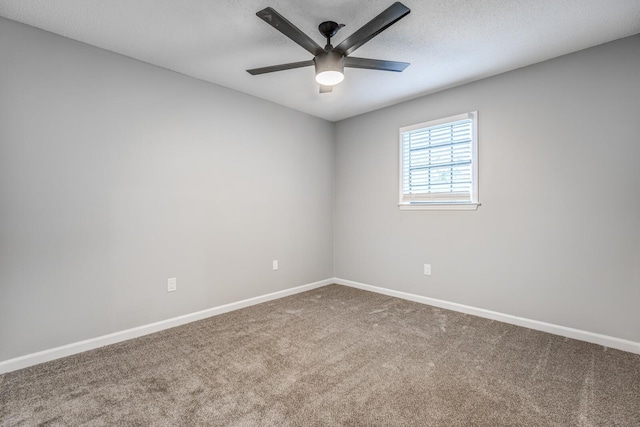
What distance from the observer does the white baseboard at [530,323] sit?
2379mm

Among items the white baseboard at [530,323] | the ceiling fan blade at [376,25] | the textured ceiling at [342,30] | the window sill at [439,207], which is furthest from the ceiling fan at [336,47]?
the white baseboard at [530,323]

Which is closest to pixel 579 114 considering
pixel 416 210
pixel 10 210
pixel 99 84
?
pixel 416 210

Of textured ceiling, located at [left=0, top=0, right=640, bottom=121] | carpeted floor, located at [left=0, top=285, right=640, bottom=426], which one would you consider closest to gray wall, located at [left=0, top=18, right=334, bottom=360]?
textured ceiling, located at [left=0, top=0, right=640, bottom=121]

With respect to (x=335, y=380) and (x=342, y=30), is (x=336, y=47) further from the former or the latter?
(x=335, y=380)

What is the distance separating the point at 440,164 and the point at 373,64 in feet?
5.50

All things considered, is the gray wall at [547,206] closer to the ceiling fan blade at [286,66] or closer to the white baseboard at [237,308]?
the white baseboard at [237,308]

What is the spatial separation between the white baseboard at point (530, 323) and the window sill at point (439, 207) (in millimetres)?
1046

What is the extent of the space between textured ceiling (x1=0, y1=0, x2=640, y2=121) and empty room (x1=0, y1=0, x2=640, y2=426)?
0.06 feet

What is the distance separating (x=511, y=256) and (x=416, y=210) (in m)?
1.10

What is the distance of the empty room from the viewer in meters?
1.88

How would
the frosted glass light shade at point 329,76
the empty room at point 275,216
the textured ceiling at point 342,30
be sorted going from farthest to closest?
the frosted glass light shade at point 329,76, the textured ceiling at point 342,30, the empty room at point 275,216

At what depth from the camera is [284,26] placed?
1.77 m

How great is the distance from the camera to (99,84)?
2.49 metres

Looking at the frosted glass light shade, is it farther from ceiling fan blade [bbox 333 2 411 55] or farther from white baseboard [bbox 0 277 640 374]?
white baseboard [bbox 0 277 640 374]
